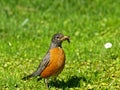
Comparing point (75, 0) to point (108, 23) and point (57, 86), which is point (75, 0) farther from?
point (57, 86)

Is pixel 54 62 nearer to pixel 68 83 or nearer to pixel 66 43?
pixel 68 83

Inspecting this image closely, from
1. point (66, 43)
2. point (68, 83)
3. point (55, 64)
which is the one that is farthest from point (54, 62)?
point (66, 43)

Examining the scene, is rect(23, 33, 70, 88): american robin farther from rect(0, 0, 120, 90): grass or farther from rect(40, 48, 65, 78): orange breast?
rect(0, 0, 120, 90): grass

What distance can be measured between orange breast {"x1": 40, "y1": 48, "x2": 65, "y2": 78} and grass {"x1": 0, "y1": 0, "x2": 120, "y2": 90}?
450 millimetres

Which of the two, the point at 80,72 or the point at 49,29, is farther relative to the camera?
the point at 49,29

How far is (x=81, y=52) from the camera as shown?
44.5ft

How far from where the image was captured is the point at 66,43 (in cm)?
1523

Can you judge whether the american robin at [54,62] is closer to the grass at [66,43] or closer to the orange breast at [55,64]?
the orange breast at [55,64]

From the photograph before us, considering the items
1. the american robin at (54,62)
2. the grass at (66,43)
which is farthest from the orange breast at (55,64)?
the grass at (66,43)

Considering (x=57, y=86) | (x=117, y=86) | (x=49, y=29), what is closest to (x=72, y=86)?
(x=57, y=86)

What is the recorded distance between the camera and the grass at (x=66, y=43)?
11.5m

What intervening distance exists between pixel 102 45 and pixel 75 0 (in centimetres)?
638

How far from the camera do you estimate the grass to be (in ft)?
37.6

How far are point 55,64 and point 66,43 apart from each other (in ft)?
15.0
